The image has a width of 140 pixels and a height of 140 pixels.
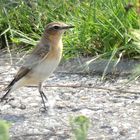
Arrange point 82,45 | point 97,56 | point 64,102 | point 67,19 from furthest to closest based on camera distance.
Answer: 1. point 67,19
2. point 82,45
3. point 97,56
4. point 64,102

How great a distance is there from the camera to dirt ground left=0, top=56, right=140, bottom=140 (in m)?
3.36

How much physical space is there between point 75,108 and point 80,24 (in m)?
1.67

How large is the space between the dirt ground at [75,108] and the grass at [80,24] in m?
0.45

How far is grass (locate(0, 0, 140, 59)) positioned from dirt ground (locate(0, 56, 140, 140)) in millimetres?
451

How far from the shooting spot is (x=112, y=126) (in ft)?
11.4

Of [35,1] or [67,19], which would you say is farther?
[35,1]

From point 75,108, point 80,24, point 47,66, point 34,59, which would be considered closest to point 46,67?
point 47,66

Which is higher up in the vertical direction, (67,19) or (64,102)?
(67,19)

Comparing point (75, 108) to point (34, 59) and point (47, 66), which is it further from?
point (34, 59)

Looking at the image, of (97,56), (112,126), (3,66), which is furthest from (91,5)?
(112,126)

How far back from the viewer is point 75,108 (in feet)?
13.0

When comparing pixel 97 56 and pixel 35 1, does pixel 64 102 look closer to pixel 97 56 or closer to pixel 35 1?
pixel 97 56

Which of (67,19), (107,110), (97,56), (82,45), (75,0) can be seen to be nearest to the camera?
(107,110)

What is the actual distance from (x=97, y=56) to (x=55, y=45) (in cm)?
101
